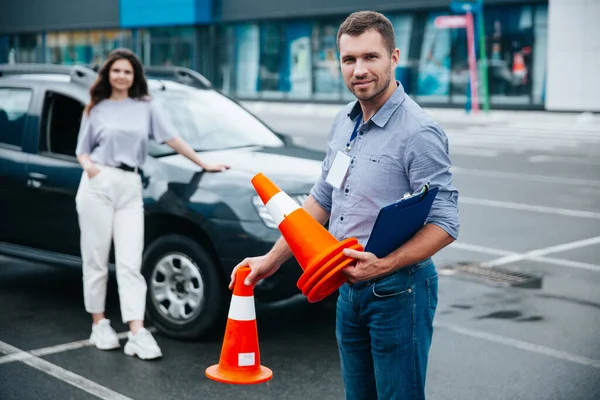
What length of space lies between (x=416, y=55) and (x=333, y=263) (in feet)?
107

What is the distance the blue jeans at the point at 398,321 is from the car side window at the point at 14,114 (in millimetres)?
4504

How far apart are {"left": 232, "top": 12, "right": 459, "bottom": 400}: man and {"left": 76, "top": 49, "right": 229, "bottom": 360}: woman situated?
9.08 ft

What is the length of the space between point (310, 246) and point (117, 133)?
3.05 metres

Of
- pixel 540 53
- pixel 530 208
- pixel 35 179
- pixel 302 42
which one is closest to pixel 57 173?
pixel 35 179

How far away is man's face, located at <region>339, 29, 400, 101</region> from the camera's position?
3.01m

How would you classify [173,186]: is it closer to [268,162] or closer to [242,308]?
[268,162]

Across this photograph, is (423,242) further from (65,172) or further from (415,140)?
(65,172)

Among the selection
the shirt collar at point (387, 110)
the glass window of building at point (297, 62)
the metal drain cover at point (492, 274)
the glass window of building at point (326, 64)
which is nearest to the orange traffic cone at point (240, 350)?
the shirt collar at point (387, 110)

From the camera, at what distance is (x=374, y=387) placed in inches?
129

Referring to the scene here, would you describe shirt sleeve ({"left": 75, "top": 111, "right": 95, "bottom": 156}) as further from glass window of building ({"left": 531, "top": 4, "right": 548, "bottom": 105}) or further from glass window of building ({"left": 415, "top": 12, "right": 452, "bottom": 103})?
glass window of building ({"left": 415, "top": 12, "right": 452, "bottom": 103})

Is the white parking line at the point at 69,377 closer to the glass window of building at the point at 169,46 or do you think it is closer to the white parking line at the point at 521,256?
the white parking line at the point at 521,256

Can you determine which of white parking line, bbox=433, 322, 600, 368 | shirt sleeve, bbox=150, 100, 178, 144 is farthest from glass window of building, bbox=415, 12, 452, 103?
shirt sleeve, bbox=150, 100, 178, 144

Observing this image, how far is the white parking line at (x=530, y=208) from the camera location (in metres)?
11.6

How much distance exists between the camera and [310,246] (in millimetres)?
3018
